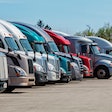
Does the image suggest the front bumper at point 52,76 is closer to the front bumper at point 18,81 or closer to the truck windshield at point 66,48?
the front bumper at point 18,81

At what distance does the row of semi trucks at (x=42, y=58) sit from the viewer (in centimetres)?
1956

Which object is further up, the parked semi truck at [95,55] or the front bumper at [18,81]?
the parked semi truck at [95,55]

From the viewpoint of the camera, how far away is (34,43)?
24656mm

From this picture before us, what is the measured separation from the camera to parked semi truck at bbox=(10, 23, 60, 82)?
979 inches

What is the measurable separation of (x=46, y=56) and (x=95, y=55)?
10735 millimetres

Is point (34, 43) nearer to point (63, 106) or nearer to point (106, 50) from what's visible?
point (63, 106)

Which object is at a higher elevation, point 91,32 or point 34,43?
point 91,32

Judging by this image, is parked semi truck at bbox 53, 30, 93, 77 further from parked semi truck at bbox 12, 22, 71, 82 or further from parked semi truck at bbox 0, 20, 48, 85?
parked semi truck at bbox 0, 20, 48, 85

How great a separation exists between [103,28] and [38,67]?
8874 centimetres

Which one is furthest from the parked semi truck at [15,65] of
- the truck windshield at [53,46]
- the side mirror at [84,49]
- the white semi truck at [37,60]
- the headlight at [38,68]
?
the side mirror at [84,49]

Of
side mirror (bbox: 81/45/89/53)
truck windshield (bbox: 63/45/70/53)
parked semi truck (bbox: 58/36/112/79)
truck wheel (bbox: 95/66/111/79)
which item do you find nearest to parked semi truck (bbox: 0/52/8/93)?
truck windshield (bbox: 63/45/70/53)

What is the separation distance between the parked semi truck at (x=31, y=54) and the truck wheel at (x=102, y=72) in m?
12.4

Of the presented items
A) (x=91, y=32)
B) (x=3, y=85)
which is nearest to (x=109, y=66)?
(x=3, y=85)

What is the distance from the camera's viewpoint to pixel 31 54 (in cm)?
2342
